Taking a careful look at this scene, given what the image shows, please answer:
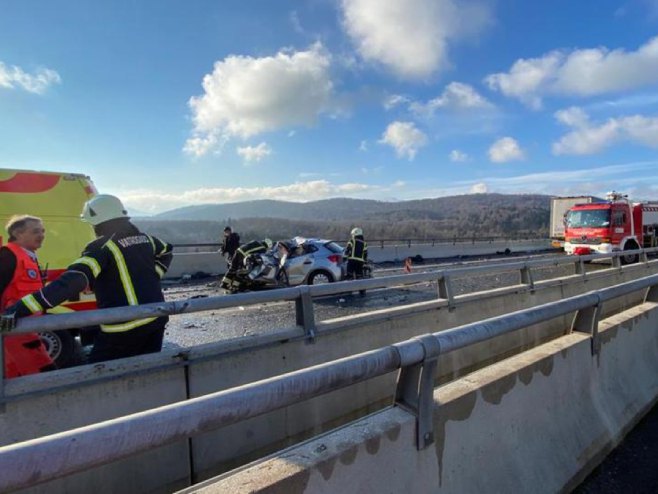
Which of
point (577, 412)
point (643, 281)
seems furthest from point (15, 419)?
point (643, 281)

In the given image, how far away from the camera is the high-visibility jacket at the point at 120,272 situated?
3.23m

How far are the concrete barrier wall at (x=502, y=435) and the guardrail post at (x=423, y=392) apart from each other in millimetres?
48

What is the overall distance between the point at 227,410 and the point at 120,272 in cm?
236

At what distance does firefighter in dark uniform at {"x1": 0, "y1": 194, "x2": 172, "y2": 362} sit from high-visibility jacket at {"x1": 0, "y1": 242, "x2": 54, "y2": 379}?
0.55 m

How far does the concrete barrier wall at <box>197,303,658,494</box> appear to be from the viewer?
181cm

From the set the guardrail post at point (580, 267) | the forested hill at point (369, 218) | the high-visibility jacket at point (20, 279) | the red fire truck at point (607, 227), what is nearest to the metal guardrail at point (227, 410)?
the high-visibility jacket at point (20, 279)

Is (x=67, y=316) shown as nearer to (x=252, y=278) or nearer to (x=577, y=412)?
(x=577, y=412)

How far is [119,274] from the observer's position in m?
3.45

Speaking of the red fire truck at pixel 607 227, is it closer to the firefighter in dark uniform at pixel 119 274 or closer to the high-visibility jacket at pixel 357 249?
the high-visibility jacket at pixel 357 249

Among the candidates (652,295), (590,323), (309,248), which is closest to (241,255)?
(309,248)

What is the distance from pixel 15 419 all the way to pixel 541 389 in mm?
3410

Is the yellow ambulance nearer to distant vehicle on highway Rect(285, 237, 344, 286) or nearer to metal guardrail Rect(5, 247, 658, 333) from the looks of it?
metal guardrail Rect(5, 247, 658, 333)

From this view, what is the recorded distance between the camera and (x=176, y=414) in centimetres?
139

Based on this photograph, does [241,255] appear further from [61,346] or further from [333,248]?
[61,346]
